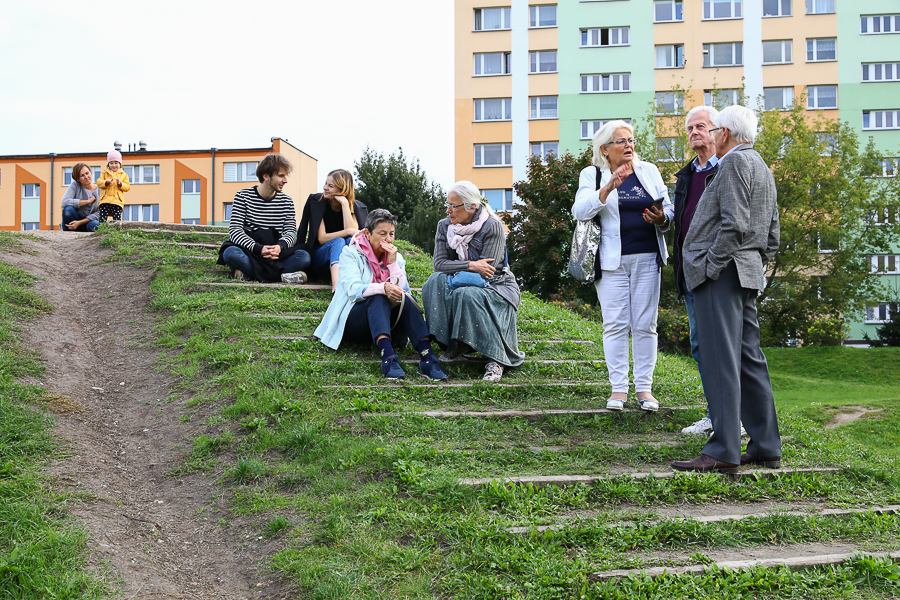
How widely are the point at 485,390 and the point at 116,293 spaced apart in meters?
5.22

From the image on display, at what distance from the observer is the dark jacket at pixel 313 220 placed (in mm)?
9094

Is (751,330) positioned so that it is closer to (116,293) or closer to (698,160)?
(698,160)

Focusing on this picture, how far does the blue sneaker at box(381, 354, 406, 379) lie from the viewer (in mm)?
6266

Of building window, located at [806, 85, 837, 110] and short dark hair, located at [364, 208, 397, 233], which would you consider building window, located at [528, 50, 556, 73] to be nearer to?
building window, located at [806, 85, 837, 110]

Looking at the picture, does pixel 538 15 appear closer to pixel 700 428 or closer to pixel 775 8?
pixel 775 8

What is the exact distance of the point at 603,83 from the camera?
4078cm

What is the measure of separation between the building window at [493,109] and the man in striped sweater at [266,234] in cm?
3335

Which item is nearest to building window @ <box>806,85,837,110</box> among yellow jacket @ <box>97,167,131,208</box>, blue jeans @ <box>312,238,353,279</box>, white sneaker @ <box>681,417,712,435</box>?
yellow jacket @ <box>97,167,131,208</box>

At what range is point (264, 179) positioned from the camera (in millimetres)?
8750

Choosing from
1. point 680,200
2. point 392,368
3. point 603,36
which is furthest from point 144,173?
point 680,200

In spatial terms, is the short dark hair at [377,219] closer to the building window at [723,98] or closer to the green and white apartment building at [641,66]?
the building window at [723,98]

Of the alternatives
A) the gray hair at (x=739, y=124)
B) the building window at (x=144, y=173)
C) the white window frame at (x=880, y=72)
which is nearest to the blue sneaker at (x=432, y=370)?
the gray hair at (x=739, y=124)

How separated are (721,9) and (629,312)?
40143 millimetres

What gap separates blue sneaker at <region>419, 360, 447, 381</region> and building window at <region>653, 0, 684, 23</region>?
39.2 metres
